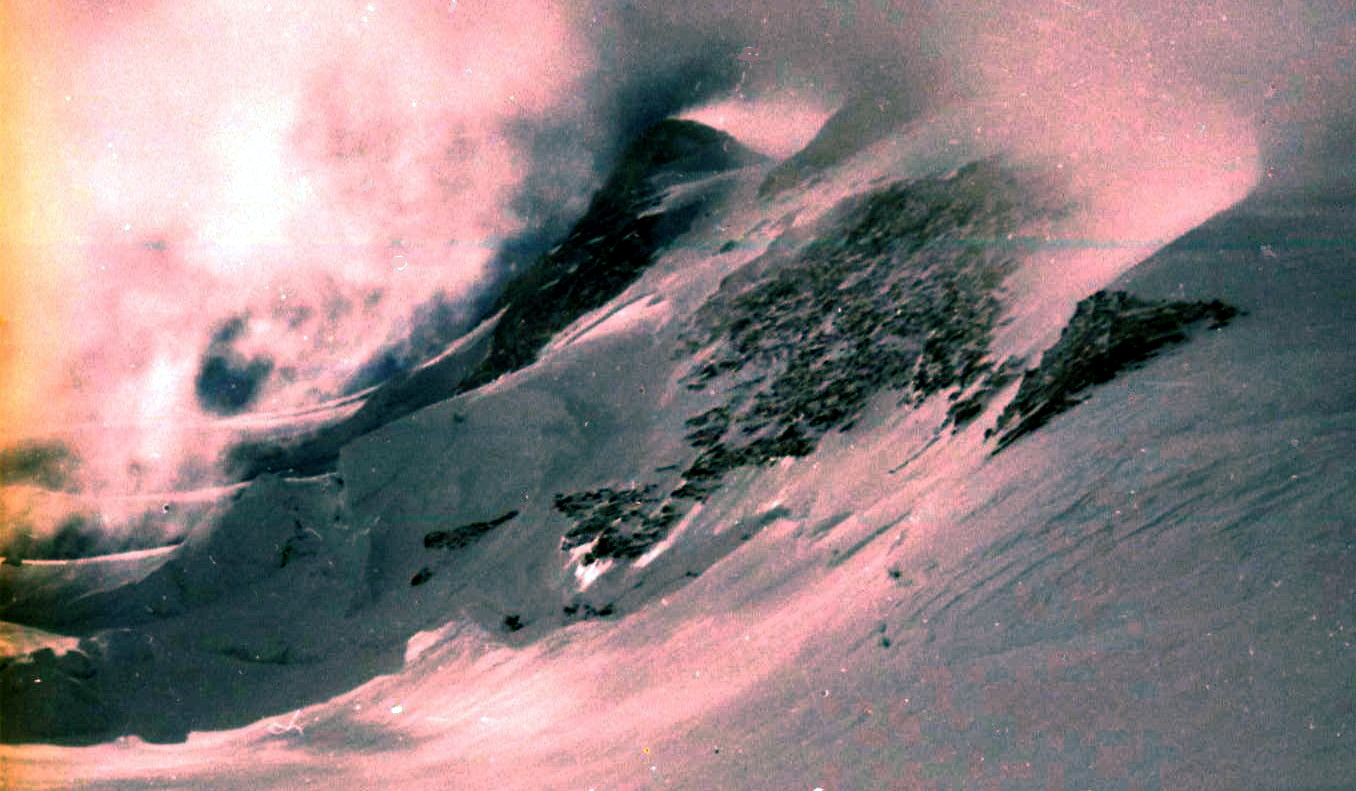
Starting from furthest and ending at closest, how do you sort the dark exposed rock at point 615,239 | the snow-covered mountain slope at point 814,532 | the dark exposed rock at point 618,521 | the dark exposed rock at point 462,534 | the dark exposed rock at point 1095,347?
the dark exposed rock at point 462,534, the dark exposed rock at point 618,521, the dark exposed rock at point 615,239, the dark exposed rock at point 1095,347, the snow-covered mountain slope at point 814,532

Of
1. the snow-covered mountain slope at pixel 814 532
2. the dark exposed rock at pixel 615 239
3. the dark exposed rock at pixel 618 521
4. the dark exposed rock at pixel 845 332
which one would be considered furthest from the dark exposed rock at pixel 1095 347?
the dark exposed rock at pixel 618 521

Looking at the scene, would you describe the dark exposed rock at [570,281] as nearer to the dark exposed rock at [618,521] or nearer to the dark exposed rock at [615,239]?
the dark exposed rock at [615,239]

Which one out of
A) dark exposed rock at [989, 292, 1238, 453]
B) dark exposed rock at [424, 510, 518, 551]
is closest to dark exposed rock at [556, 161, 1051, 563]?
dark exposed rock at [989, 292, 1238, 453]

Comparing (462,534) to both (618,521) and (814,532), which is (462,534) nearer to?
(618,521)

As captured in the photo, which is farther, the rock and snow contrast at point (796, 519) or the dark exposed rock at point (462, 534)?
the dark exposed rock at point (462, 534)

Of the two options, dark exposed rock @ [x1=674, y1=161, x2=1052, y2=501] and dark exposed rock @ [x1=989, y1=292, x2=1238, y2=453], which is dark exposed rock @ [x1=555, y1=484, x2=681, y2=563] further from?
dark exposed rock @ [x1=989, y1=292, x2=1238, y2=453]

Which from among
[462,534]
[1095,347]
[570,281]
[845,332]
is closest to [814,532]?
[845,332]

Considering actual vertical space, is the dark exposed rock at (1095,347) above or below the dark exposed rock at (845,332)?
below
